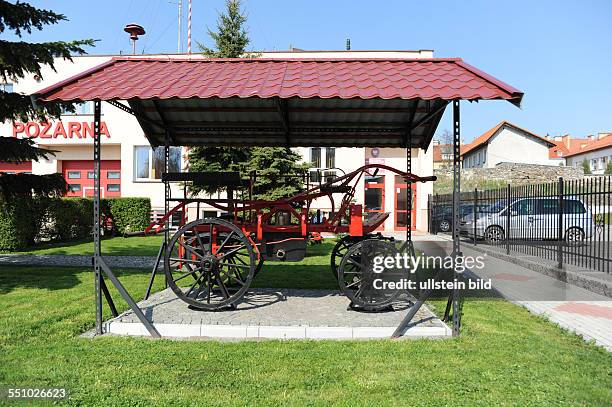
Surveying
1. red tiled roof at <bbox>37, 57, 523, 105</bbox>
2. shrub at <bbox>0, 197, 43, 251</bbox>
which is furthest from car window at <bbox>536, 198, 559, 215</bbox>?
shrub at <bbox>0, 197, 43, 251</bbox>

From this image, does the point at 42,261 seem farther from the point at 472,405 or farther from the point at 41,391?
the point at 472,405

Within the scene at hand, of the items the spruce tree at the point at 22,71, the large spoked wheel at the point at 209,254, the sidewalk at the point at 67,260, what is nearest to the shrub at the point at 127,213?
the sidewalk at the point at 67,260

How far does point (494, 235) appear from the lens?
15.5m

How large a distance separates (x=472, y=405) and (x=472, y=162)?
6071cm

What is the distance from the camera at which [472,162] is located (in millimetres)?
59969

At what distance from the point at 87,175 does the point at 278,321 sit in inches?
870

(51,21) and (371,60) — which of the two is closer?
(371,60)

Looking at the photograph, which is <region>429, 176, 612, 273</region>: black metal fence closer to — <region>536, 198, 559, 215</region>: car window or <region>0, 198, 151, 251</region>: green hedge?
<region>536, 198, 559, 215</region>: car window

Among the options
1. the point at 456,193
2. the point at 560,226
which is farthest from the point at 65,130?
the point at 456,193

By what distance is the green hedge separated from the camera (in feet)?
44.9

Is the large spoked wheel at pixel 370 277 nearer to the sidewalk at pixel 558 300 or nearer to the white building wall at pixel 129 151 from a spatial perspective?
the sidewalk at pixel 558 300

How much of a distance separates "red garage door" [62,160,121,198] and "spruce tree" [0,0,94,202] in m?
15.4

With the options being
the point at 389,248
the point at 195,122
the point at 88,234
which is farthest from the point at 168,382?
the point at 88,234

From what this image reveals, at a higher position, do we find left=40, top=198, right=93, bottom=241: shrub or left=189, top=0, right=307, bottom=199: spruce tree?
left=189, top=0, right=307, bottom=199: spruce tree
